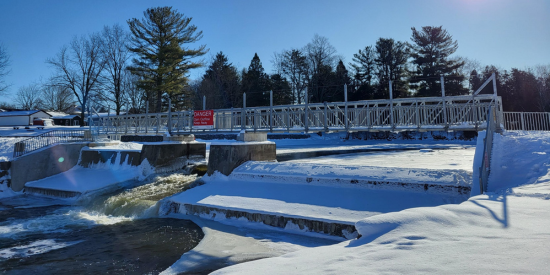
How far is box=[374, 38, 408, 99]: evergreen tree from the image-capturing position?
1706 inches

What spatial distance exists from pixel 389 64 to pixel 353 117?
31.9m

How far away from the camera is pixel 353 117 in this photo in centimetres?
1650

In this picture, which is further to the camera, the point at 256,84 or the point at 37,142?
the point at 256,84

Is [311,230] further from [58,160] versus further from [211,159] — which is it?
[58,160]

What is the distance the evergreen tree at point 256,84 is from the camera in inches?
1858

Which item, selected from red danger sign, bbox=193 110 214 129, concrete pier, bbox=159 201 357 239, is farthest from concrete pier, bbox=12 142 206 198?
concrete pier, bbox=159 201 357 239

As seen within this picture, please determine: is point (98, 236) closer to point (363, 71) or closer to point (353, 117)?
point (353, 117)

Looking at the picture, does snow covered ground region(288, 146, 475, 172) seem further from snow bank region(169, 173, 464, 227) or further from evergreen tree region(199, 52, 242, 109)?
evergreen tree region(199, 52, 242, 109)

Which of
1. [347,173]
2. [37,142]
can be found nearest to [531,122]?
[347,173]

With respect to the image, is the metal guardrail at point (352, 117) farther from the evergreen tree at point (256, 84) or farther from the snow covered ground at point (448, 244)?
the evergreen tree at point (256, 84)

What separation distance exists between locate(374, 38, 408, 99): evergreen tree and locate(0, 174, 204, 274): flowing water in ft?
127

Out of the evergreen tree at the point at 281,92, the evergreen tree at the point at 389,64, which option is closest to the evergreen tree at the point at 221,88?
the evergreen tree at the point at 281,92

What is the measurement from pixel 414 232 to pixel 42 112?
69694 mm

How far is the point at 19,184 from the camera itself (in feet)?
49.8
